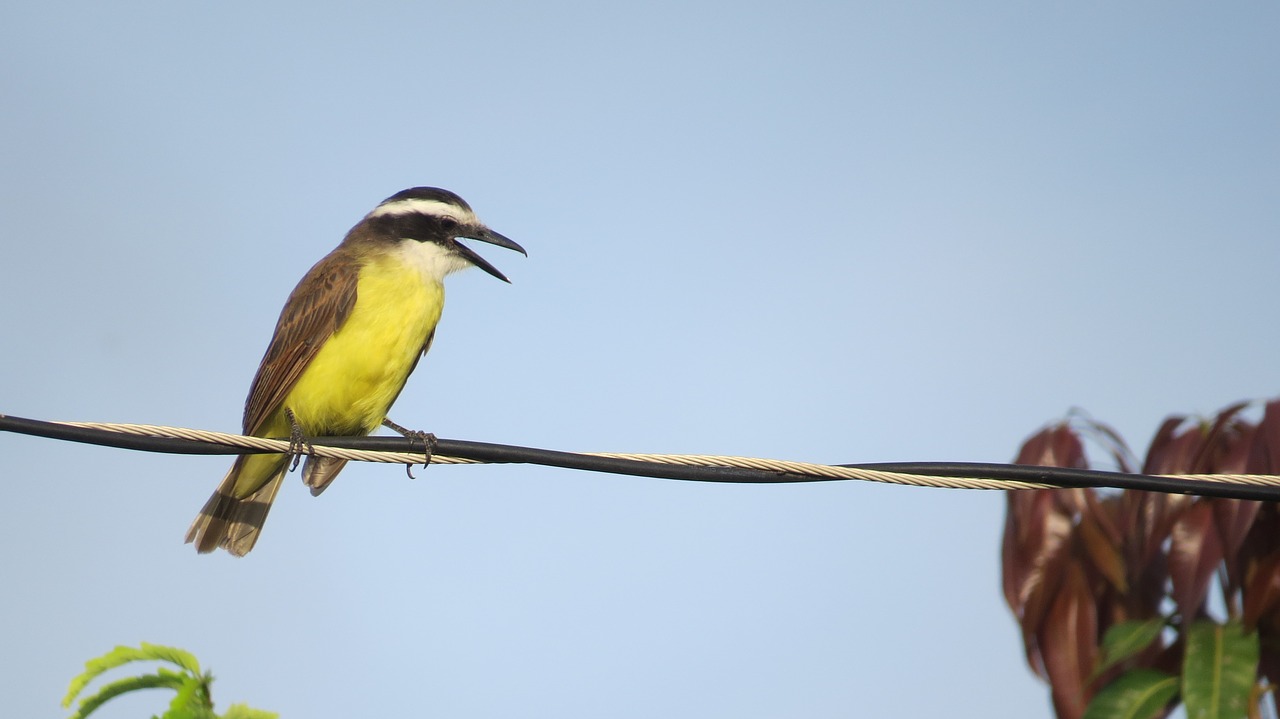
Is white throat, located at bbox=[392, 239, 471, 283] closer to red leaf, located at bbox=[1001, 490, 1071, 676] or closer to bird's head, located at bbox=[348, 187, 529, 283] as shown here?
bird's head, located at bbox=[348, 187, 529, 283]

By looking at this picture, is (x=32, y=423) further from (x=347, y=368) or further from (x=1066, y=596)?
(x=1066, y=596)

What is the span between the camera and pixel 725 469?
139 inches

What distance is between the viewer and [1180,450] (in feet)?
14.6

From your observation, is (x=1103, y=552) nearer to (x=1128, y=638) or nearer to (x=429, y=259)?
(x=1128, y=638)

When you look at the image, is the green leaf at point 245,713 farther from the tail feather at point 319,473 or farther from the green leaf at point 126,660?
the tail feather at point 319,473

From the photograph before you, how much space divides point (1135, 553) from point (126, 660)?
3.50 m

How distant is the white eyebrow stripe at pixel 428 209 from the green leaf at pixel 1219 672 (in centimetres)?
435

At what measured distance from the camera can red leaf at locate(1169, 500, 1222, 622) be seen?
4.21 metres

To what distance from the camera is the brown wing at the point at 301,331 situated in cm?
603

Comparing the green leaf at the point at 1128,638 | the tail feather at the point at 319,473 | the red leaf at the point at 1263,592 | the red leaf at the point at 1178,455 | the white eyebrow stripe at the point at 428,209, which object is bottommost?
the green leaf at the point at 1128,638

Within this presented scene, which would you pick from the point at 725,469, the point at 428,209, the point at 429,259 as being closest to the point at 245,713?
the point at 725,469

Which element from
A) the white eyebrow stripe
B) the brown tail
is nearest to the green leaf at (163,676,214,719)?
the brown tail

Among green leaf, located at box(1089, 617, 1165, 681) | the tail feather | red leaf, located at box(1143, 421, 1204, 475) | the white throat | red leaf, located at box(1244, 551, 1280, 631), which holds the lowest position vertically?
green leaf, located at box(1089, 617, 1165, 681)

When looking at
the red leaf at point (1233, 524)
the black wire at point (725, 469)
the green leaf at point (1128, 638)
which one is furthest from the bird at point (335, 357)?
the red leaf at point (1233, 524)
